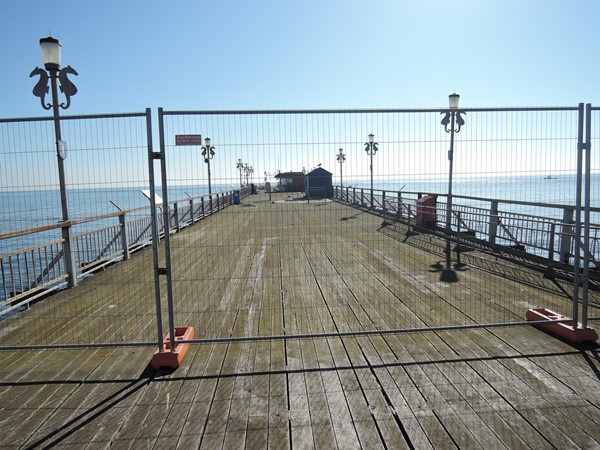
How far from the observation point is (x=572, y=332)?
3625 millimetres

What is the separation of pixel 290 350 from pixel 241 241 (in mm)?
6857

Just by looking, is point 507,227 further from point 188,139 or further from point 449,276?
point 188,139

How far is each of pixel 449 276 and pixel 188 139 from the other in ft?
16.2

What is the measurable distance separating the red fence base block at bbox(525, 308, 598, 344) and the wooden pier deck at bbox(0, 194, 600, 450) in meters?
0.12

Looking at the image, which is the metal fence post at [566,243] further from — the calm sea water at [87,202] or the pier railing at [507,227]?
the calm sea water at [87,202]

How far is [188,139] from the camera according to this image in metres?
3.22

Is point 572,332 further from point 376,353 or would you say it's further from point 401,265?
point 401,265

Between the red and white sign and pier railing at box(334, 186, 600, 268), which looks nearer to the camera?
the red and white sign

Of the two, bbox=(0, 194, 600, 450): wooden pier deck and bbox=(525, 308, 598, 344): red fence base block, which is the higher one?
bbox=(525, 308, 598, 344): red fence base block

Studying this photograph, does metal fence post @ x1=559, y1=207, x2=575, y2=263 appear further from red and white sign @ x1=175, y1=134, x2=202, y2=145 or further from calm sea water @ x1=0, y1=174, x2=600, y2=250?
red and white sign @ x1=175, y1=134, x2=202, y2=145

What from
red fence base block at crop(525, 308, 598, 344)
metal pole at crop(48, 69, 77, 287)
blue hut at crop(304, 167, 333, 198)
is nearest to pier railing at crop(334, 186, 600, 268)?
red fence base block at crop(525, 308, 598, 344)

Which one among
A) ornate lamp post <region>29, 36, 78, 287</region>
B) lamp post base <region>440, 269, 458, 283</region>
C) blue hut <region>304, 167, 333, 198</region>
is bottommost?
lamp post base <region>440, 269, 458, 283</region>

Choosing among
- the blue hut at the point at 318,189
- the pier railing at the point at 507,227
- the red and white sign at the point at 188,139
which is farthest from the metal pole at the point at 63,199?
the blue hut at the point at 318,189

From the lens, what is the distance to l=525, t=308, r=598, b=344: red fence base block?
3.59 metres
